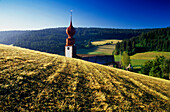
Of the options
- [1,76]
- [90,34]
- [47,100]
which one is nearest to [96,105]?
[47,100]

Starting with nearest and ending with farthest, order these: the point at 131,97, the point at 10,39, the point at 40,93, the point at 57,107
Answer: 1. the point at 57,107
2. the point at 40,93
3. the point at 131,97
4. the point at 10,39

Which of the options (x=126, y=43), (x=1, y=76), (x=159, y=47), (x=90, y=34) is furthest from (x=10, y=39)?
(x=159, y=47)

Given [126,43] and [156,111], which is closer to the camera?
[156,111]

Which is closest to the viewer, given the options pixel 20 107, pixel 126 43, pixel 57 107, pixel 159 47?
pixel 20 107

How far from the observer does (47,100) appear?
463cm

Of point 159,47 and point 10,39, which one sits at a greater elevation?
point 10,39

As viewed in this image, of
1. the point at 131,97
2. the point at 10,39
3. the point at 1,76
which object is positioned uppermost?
the point at 10,39

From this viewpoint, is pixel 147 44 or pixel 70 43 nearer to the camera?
pixel 70 43

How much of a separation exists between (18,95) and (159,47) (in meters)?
124

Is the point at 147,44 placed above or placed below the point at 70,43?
above

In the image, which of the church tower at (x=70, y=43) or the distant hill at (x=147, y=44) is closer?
the church tower at (x=70, y=43)

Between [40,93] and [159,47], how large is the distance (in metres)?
124

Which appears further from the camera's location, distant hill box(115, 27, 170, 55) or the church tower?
distant hill box(115, 27, 170, 55)

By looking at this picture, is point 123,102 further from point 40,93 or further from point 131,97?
point 40,93
